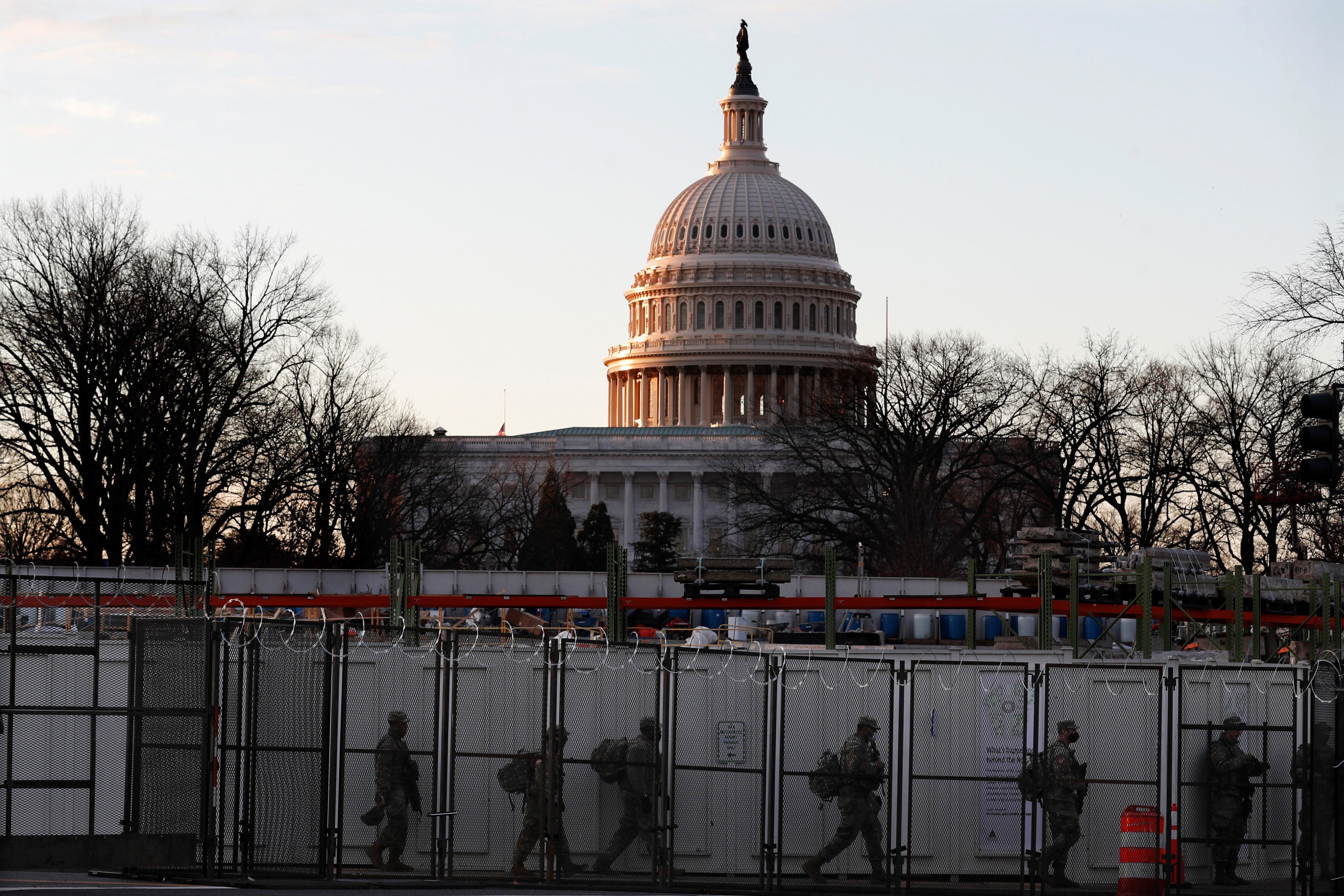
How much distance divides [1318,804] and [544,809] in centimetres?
723

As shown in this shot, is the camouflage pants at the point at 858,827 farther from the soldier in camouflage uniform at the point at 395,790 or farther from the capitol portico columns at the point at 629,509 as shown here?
the capitol portico columns at the point at 629,509

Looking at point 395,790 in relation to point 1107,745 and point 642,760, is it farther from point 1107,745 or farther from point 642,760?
point 1107,745

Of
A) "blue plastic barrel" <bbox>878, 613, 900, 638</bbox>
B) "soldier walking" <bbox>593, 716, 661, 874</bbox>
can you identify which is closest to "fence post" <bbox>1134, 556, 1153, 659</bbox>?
"soldier walking" <bbox>593, 716, 661, 874</bbox>

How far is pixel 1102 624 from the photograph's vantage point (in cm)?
4834

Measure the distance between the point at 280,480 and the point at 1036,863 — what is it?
131 feet

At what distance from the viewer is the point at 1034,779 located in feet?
67.5

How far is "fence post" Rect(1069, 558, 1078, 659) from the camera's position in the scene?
30.1 metres

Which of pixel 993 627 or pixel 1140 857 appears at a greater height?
pixel 993 627

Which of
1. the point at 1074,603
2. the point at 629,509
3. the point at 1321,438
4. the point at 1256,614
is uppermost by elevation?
the point at 629,509

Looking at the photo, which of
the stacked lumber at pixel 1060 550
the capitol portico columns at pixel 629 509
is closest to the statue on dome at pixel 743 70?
the capitol portico columns at pixel 629 509

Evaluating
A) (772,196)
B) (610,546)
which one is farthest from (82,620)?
(772,196)

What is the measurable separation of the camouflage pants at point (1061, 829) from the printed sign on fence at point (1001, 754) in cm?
72

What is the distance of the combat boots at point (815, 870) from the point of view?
2045cm

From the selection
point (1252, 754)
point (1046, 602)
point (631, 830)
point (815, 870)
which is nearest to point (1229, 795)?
point (1252, 754)
